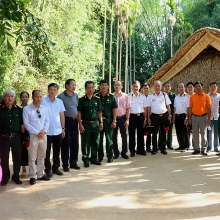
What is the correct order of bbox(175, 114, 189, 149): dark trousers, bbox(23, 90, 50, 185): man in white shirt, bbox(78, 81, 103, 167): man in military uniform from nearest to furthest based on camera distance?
bbox(23, 90, 50, 185): man in white shirt, bbox(78, 81, 103, 167): man in military uniform, bbox(175, 114, 189, 149): dark trousers

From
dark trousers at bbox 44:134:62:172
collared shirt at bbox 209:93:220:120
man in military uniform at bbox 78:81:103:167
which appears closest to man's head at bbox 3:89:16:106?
dark trousers at bbox 44:134:62:172

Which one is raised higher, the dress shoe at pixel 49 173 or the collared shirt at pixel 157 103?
the collared shirt at pixel 157 103

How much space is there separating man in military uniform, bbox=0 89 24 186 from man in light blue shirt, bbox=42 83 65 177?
0.50 m

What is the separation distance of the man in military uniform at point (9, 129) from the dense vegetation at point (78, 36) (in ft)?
2.70

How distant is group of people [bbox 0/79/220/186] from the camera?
4.57 metres

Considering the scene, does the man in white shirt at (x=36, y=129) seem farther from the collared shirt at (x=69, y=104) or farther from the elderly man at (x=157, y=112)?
the elderly man at (x=157, y=112)

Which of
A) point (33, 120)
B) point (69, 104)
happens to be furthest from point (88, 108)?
point (33, 120)

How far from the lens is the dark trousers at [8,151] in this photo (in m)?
4.46

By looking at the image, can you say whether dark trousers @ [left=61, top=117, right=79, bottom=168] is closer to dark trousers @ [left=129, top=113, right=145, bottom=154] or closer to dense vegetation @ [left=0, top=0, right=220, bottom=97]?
dense vegetation @ [left=0, top=0, right=220, bottom=97]

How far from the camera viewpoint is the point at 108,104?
19.7ft

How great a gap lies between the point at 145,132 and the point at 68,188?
9.24 feet

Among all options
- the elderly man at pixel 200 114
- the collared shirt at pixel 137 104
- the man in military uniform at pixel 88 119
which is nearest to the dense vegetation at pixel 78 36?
the man in military uniform at pixel 88 119

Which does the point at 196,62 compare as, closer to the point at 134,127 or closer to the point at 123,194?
the point at 134,127

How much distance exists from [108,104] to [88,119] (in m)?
0.57
